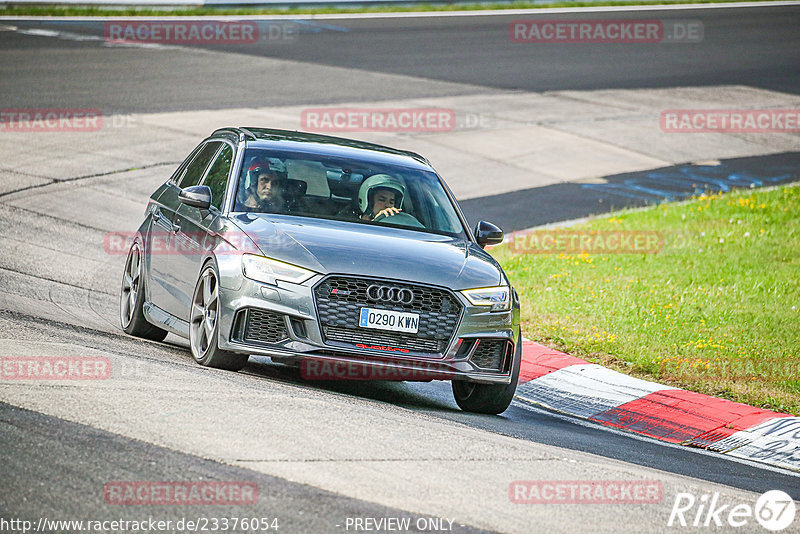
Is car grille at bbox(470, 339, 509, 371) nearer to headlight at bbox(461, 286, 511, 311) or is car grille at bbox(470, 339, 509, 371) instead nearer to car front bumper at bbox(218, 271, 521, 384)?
car front bumper at bbox(218, 271, 521, 384)

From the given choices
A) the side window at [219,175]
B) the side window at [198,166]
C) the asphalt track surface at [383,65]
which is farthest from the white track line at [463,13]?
the side window at [219,175]

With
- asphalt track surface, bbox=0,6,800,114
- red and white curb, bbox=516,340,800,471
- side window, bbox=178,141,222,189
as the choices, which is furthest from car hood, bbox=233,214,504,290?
asphalt track surface, bbox=0,6,800,114

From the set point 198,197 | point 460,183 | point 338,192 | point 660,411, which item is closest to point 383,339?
point 338,192

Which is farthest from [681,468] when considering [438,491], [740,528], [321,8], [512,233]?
[321,8]

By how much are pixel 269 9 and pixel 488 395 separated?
2628cm

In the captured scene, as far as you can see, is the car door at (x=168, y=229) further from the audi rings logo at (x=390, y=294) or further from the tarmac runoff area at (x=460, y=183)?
the audi rings logo at (x=390, y=294)

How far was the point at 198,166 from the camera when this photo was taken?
32.6 ft

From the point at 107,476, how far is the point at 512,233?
11.3m

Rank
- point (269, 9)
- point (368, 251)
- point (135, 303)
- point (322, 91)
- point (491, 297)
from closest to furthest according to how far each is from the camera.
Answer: point (368, 251)
point (491, 297)
point (135, 303)
point (322, 91)
point (269, 9)

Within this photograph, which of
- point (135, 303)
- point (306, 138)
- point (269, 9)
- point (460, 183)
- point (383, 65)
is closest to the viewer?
point (306, 138)

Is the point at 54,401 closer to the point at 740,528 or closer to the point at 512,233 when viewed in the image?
the point at 740,528

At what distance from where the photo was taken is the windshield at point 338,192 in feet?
28.7

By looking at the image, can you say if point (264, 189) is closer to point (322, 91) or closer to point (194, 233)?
point (194, 233)

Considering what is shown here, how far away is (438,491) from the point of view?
571cm
